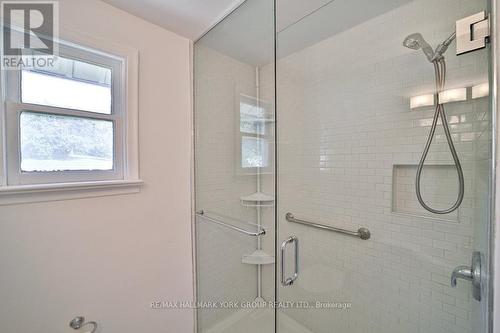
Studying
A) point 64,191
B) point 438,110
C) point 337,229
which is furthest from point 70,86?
point 438,110

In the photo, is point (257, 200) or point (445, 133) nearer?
point (445, 133)

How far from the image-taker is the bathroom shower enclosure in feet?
3.26

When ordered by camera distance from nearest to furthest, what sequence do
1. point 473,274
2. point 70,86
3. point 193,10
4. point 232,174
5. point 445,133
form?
1. point 473,274
2. point 445,133
3. point 70,86
4. point 193,10
5. point 232,174

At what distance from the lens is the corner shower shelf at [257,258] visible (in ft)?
5.15

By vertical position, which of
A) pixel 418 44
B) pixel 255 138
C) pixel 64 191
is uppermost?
pixel 418 44

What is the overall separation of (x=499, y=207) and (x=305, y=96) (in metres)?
1.19

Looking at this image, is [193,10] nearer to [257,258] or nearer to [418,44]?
[418,44]

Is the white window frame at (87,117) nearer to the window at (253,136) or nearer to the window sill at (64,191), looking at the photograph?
the window sill at (64,191)

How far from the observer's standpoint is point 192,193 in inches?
63.5

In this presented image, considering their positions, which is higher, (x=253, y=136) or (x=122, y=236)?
(x=253, y=136)

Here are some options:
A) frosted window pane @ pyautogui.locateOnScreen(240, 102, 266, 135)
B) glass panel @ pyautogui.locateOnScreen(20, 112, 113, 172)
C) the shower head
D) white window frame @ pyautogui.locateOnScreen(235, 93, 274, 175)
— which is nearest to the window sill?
glass panel @ pyautogui.locateOnScreen(20, 112, 113, 172)

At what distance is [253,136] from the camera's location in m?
1.60

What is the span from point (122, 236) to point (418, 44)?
6.97 feet

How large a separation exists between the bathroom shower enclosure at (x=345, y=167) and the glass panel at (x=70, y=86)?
628mm
